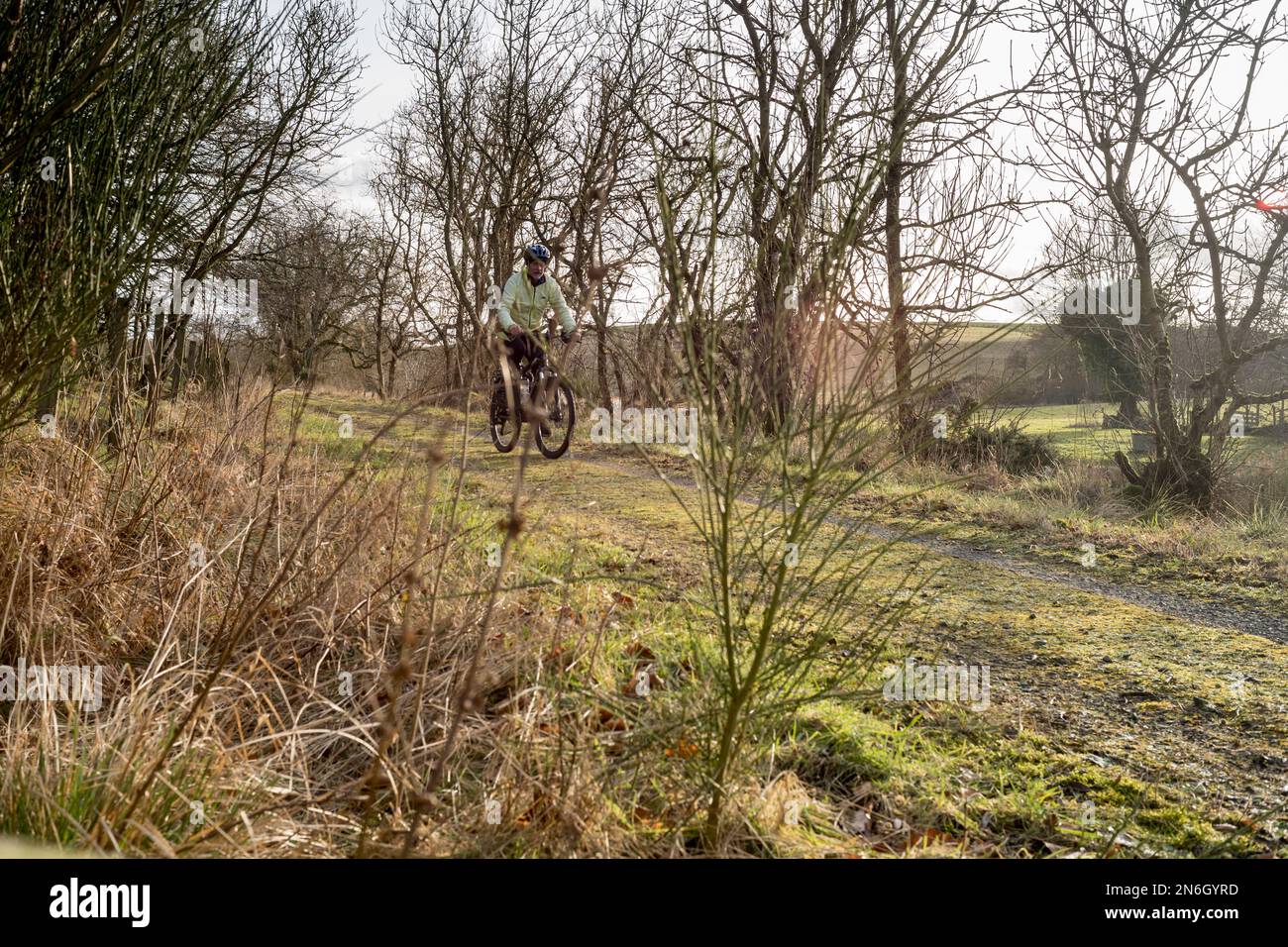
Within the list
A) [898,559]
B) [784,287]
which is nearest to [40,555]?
[784,287]

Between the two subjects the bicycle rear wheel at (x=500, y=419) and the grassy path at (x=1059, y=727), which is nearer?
the grassy path at (x=1059, y=727)

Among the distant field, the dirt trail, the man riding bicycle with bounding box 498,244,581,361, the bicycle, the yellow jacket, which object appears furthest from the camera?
the distant field

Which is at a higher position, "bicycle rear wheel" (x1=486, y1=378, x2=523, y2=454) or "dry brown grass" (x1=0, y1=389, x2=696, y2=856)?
"bicycle rear wheel" (x1=486, y1=378, x2=523, y2=454)

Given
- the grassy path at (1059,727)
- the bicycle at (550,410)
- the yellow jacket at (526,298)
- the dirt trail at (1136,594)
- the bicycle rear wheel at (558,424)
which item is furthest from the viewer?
the bicycle rear wheel at (558,424)

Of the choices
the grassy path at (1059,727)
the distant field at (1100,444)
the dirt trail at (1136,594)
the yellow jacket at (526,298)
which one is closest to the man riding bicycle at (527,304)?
the yellow jacket at (526,298)

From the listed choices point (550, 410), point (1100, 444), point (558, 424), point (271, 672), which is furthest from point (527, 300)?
point (1100, 444)

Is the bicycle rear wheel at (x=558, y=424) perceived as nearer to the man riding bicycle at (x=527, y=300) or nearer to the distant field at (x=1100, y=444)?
the man riding bicycle at (x=527, y=300)

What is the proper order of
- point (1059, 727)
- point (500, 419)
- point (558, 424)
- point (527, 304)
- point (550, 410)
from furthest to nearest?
point (558, 424)
point (500, 419)
point (550, 410)
point (527, 304)
point (1059, 727)

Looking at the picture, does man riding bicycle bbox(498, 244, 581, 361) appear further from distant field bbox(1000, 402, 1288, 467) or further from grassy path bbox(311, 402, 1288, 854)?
distant field bbox(1000, 402, 1288, 467)

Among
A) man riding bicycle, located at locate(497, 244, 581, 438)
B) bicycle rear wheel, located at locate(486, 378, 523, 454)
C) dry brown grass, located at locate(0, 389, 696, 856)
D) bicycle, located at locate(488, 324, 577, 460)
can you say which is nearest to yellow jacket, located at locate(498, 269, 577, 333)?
man riding bicycle, located at locate(497, 244, 581, 438)

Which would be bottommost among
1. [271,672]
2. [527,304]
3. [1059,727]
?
[1059,727]

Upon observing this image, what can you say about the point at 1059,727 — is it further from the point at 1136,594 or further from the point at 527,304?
the point at 527,304

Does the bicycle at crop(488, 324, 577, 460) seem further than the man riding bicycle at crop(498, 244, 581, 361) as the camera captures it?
Yes

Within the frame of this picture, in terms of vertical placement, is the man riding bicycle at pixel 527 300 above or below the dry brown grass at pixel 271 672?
above
